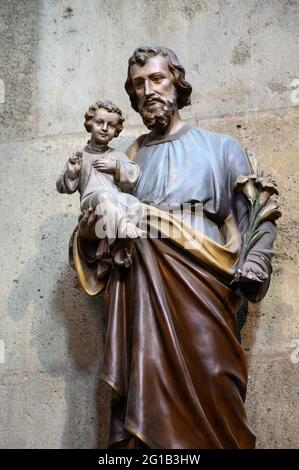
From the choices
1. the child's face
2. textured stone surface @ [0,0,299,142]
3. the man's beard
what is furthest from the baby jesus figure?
textured stone surface @ [0,0,299,142]

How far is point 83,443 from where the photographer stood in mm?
2896

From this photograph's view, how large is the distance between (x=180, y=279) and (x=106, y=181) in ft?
1.25

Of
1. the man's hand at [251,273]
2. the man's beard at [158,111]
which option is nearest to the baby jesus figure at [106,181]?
the man's beard at [158,111]

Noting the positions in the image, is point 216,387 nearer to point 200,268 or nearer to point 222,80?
point 200,268

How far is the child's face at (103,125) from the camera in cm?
269

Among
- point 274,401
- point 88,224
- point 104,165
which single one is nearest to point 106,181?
point 104,165

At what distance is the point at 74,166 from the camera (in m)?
2.66

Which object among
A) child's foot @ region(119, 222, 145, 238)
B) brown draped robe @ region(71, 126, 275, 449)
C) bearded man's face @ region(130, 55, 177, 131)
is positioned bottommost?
brown draped robe @ region(71, 126, 275, 449)

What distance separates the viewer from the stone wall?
2943 millimetres

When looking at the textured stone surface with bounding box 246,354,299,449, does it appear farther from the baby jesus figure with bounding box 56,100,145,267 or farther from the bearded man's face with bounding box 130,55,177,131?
the bearded man's face with bounding box 130,55,177,131

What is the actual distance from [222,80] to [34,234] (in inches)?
36.6

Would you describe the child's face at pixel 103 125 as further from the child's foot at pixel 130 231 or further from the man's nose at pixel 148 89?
Result: the child's foot at pixel 130 231

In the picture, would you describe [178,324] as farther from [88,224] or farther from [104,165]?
[104,165]

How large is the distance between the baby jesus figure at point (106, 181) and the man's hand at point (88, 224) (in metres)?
0.01
